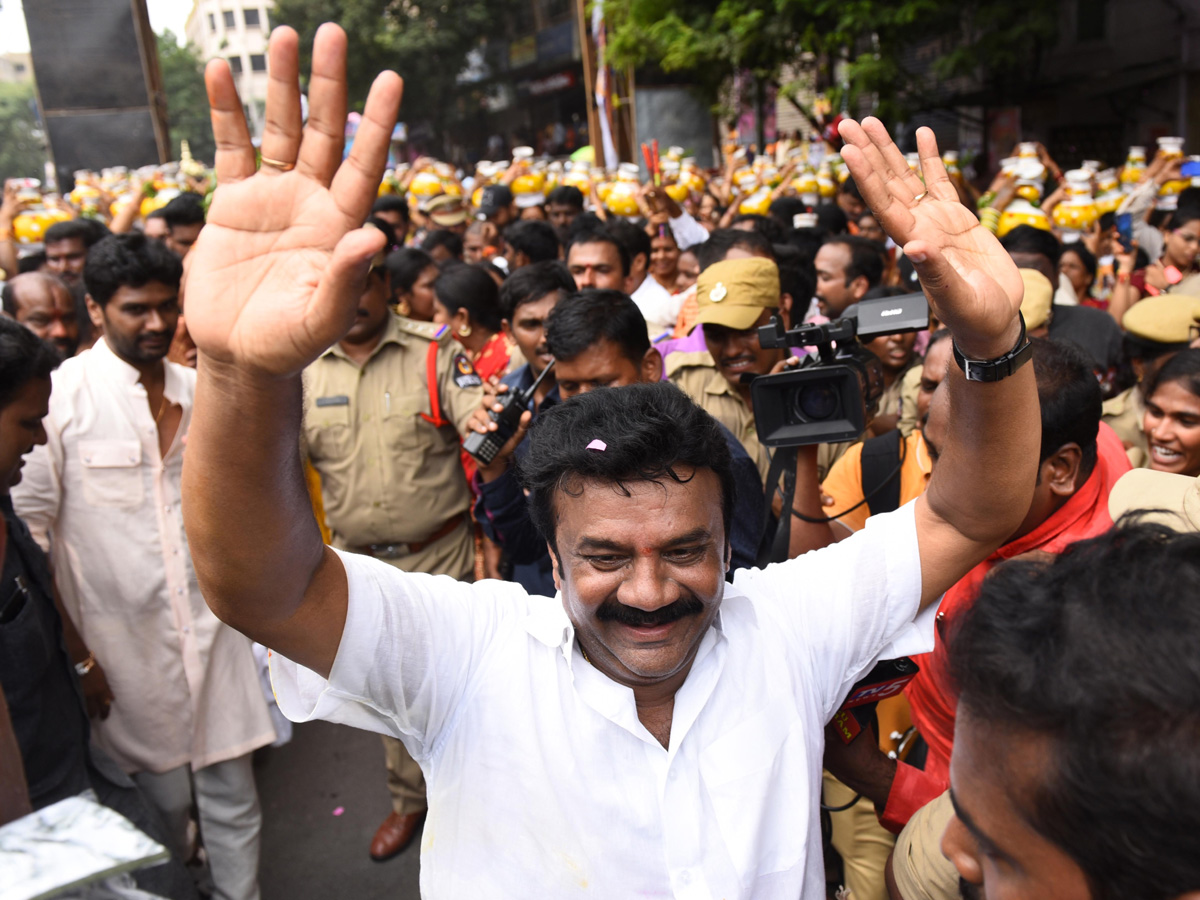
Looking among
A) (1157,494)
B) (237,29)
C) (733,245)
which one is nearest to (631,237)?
(733,245)

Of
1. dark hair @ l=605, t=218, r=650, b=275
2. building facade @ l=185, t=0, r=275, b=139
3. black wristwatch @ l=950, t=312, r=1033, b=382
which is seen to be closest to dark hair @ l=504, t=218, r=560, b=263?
dark hair @ l=605, t=218, r=650, b=275

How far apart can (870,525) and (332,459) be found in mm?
2130

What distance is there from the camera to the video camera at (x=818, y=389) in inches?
78.5

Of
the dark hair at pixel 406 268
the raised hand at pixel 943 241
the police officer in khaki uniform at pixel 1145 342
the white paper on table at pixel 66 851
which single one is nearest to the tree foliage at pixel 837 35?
the dark hair at pixel 406 268

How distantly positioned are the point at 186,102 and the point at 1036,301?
51153mm

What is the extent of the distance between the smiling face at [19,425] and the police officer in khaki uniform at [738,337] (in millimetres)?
1726

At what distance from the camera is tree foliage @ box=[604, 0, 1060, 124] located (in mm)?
10688

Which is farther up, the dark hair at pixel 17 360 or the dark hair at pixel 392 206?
the dark hair at pixel 392 206

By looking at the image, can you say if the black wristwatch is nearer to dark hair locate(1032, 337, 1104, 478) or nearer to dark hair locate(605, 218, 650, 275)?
dark hair locate(1032, 337, 1104, 478)

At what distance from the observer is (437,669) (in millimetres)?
1301

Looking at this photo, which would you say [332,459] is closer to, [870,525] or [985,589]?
[870,525]

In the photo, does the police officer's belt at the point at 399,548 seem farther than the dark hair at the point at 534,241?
No

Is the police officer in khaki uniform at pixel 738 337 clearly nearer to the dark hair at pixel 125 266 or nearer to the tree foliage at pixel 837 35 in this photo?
the dark hair at pixel 125 266

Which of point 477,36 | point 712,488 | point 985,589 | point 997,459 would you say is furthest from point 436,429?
point 477,36
